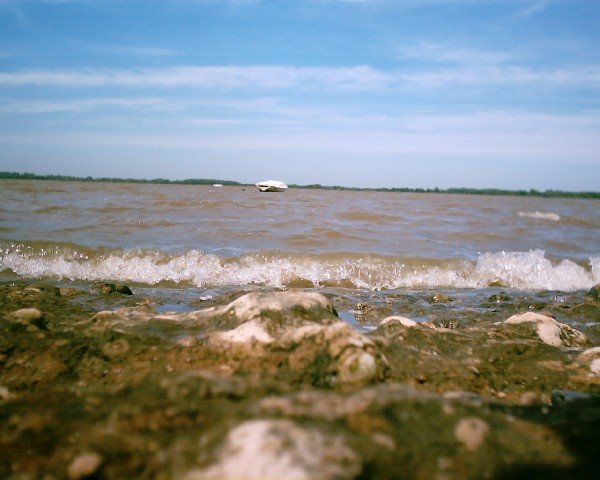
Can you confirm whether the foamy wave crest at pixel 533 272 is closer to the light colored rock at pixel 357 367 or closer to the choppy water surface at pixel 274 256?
the choppy water surface at pixel 274 256

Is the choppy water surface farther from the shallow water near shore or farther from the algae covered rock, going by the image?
the algae covered rock

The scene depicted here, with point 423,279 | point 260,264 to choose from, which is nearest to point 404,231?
point 423,279

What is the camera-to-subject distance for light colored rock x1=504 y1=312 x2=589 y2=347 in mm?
3051

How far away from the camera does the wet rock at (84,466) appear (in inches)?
40.8

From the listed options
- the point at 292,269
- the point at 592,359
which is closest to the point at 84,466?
the point at 592,359

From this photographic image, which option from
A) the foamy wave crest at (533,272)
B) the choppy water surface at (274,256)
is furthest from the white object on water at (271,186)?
the foamy wave crest at (533,272)

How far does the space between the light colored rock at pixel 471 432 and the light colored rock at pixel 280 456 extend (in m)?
0.30

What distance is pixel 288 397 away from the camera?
123 cm

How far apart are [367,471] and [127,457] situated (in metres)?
0.59

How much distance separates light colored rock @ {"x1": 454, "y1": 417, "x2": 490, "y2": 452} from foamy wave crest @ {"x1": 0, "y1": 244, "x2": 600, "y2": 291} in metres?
5.33

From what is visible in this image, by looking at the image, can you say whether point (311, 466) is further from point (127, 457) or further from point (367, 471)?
point (127, 457)

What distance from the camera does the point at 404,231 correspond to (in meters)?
11.5

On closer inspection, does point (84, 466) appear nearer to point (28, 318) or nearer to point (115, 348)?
point (115, 348)

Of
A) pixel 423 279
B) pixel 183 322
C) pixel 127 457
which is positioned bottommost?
pixel 423 279
